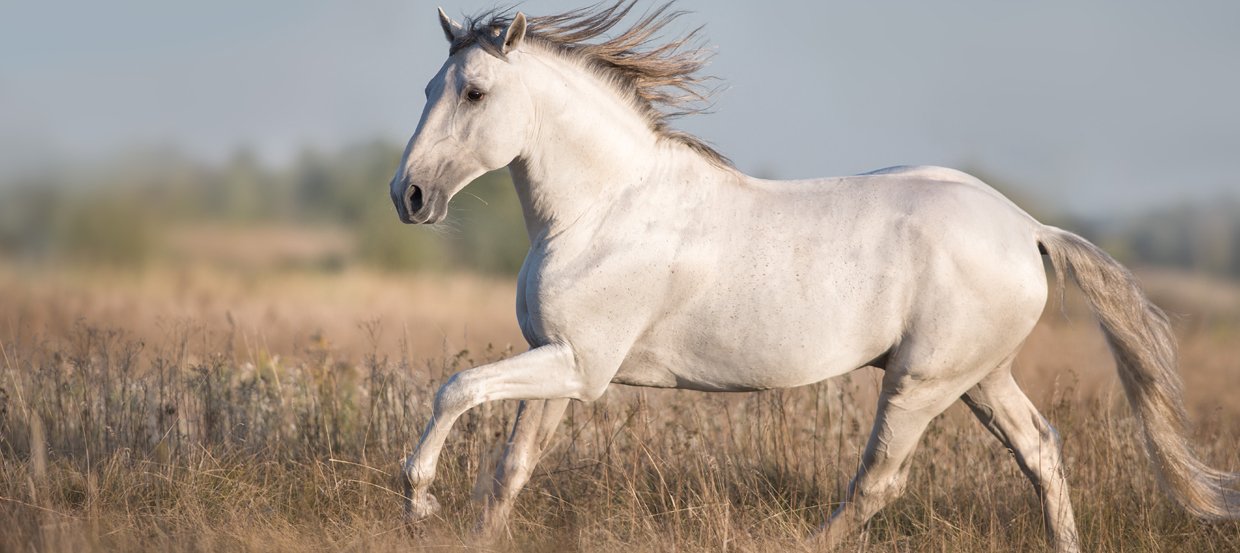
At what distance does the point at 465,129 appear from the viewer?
13.7 ft

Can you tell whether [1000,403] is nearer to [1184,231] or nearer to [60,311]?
[60,311]

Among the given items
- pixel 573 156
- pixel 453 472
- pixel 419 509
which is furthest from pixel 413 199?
pixel 453 472

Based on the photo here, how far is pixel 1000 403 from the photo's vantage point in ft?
16.0

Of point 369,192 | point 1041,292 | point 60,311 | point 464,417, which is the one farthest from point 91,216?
point 369,192

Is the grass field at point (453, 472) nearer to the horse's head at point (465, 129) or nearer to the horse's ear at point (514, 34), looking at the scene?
the horse's head at point (465, 129)

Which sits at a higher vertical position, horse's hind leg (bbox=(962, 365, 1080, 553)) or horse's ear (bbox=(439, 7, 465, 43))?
horse's ear (bbox=(439, 7, 465, 43))

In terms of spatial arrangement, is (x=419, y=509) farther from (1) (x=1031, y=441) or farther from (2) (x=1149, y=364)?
(2) (x=1149, y=364)

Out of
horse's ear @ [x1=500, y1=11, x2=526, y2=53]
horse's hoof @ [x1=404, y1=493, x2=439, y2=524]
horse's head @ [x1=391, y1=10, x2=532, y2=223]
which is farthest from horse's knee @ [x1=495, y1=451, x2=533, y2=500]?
horse's ear @ [x1=500, y1=11, x2=526, y2=53]

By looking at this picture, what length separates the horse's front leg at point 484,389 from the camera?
4117mm

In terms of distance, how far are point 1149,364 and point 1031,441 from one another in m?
0.60

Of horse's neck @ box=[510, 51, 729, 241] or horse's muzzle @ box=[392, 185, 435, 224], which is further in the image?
horse's neck @ box=[510, 51, 729, 241]

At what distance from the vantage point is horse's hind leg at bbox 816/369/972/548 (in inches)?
179

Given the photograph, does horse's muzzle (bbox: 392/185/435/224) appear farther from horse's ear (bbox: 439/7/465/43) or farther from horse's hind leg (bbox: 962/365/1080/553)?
horse's hind leg (bbox: 962/365/1080/553)

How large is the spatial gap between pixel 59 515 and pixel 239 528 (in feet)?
2.34
